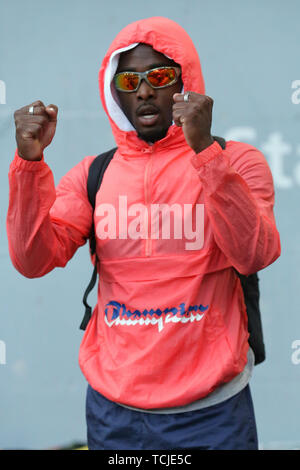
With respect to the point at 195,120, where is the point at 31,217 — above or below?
below

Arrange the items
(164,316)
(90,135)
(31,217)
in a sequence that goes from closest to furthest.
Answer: (31,217), (164,316), (90,135)

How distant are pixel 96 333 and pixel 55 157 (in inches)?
58.6

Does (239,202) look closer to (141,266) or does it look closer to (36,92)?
(141,266)

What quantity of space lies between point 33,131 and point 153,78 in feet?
1.51

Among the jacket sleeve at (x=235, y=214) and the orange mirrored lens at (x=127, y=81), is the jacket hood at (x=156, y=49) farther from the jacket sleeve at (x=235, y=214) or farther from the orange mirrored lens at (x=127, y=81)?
the jacket sleeve at (x=235, y=214)

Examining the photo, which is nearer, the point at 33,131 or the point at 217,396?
the point at 33,131

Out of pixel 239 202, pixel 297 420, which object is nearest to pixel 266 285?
pixel 297 420

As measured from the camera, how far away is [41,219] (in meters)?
1.64

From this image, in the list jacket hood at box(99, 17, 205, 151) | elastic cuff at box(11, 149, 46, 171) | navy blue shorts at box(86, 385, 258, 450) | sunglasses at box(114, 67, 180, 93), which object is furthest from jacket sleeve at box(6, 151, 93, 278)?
navy blue shorts at box(86, 385, 258, 450)

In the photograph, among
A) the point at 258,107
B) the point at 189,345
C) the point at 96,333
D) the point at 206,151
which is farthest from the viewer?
the point at 258,107

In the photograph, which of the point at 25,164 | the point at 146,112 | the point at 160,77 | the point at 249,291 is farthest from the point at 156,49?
the point at 249,291

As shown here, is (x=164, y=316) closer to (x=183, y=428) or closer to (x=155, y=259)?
(x=155, y=259)

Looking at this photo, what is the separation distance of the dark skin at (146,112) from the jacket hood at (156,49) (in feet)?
0.09

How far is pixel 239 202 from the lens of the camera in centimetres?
151
